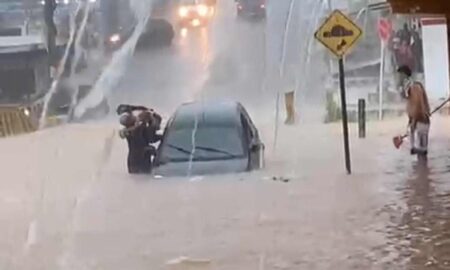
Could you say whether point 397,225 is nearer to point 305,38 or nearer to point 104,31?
point 305,38

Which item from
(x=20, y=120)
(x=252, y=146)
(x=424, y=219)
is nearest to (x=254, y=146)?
(x=252, y=146)

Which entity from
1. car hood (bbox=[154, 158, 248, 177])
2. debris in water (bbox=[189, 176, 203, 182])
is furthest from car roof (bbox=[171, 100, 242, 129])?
debris in water (bbox=[189, 176, 203, 182])

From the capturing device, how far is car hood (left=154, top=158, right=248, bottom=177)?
65.4 feet

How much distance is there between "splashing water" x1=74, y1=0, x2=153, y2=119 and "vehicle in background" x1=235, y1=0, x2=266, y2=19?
4.17m

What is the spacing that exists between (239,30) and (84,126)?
42.9 feet

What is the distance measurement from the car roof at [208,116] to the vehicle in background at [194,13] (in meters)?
24.4

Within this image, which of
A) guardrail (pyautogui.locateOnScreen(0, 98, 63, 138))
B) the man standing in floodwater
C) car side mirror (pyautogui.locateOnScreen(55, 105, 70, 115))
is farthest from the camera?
car side mirror (pyautogui.locateOnScreen(55, 105, 70, 115))

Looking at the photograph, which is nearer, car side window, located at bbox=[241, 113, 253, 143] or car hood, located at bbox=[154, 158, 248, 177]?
car hood, located at bbox=[154, 158, 248, 177]

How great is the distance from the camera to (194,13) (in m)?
47.5

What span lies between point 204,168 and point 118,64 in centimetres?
3322

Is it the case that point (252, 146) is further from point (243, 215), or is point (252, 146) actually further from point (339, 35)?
point (243, 215)

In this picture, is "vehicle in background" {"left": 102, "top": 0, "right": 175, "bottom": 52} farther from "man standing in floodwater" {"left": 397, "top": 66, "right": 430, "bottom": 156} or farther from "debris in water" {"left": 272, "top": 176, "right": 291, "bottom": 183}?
"debris in water" {"left": 272, "top": 176, "right": 291, "bottom": 183}

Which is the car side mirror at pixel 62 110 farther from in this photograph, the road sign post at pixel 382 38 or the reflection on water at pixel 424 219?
the reflection on water at pixel 424 219

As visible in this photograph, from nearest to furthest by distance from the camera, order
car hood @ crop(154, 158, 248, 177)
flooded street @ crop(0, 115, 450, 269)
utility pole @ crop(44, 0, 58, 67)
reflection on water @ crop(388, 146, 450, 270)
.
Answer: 1. reflection on water @ crop(388, 146, 450, 270)
2. flooded street @ crop(0, 115, 450, 269)
3. car hood @ crop(154, 158, 248, 177)
4. utility pole @ crop(44, 0, 58, 67)
